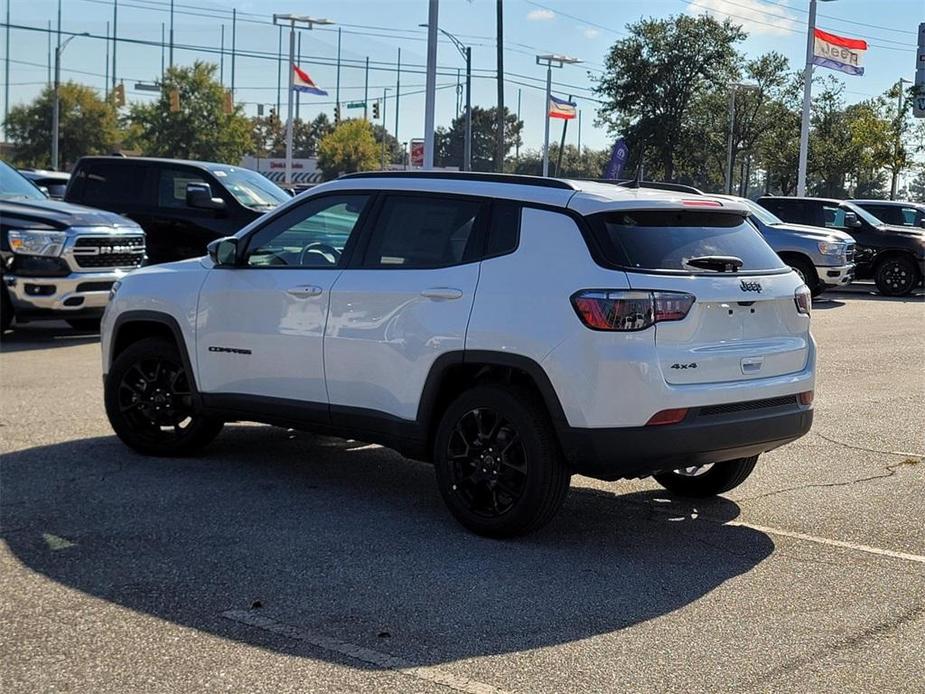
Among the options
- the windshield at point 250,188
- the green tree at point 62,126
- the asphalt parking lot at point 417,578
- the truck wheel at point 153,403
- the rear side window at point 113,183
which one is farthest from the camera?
the green tree at point 62,126

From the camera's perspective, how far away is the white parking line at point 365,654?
4.06m

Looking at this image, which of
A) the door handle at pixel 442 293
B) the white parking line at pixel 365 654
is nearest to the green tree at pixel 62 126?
the door handle at pixel 442 293

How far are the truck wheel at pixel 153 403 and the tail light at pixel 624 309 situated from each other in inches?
118

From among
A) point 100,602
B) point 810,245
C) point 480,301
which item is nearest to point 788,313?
point 480,301

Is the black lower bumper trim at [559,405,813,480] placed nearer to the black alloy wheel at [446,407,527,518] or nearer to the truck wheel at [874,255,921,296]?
the black alloy wheel at [446,407,527,518]

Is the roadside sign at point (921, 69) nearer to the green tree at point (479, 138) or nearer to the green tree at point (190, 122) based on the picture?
the green tree at point (190, 122)

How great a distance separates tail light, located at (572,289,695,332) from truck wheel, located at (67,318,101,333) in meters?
9.91

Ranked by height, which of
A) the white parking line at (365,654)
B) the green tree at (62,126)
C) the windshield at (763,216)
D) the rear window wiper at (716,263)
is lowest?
the white parking line at (365,654)

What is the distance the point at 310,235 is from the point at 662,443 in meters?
2.51

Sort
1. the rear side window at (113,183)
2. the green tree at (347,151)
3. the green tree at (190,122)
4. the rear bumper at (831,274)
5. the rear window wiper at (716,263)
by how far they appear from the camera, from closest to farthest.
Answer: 1. the rear window wiper at (716,263)
2. the rear side window at (113,183)
3. the rear bumper at (831,274)
4. the green tree at (190,122)
5. the green tree at (347,151)

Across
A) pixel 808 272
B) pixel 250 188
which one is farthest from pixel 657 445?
pixel 808 272

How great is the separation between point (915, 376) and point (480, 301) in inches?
299

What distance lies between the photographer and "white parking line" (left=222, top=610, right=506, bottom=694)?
4059 millimetres

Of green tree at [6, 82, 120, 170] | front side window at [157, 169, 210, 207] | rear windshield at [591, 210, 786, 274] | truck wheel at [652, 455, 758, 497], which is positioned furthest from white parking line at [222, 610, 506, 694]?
green tree at [6, 82, 120, 170]
